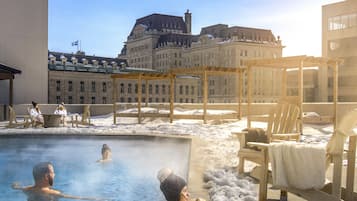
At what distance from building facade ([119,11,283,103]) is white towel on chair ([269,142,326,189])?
88382mm

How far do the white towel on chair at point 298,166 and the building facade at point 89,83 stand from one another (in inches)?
2798

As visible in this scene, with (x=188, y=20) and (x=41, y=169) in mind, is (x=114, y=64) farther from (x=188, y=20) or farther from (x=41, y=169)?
(x=41, y=169)

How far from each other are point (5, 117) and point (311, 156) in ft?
65.7

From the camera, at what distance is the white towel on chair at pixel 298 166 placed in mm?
3949

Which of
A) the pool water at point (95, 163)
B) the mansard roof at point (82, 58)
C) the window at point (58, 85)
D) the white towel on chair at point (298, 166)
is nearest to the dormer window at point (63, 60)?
the mansard roof at point (82, 58)

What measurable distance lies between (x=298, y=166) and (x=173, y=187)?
114 cm

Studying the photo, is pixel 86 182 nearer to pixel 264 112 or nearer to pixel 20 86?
pixel 264 112

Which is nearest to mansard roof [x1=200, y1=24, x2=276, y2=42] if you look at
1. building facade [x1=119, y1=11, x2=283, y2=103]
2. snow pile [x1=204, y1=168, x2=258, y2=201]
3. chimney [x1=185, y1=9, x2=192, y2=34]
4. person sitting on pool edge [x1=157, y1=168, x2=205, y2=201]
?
building facade [x1=119, y1=11, x2=283, y2=103]

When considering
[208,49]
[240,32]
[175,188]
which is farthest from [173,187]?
[240,32]

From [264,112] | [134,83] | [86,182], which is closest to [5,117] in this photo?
[264,112]

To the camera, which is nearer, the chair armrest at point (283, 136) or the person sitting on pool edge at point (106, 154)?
the chair armrest at point (283, 136)

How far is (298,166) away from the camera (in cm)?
397

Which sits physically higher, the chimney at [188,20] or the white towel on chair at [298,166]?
the chimney at [188,20]

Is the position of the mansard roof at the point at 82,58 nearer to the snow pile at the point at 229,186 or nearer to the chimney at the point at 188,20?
the chimney at the point at 188,20
